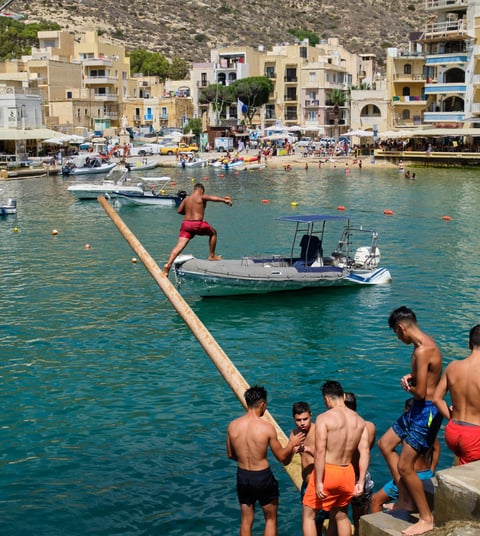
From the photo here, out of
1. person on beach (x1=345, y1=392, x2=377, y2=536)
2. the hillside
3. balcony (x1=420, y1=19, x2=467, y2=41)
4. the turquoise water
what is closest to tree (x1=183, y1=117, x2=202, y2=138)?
balcony (x1=420, y1=19, x2=467, y2=41)

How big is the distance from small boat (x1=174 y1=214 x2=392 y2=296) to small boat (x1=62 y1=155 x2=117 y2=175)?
44212mm

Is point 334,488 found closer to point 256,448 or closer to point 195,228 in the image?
point 256,448

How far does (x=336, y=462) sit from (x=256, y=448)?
84 centimetres

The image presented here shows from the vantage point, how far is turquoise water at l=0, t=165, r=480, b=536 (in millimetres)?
11852

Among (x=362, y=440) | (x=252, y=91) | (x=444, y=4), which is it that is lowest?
(x=362, y=440)

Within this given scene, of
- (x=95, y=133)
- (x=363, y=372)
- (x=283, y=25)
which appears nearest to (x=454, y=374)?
(x=363, y=372)

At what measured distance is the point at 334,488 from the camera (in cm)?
787

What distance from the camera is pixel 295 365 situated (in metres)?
18.1

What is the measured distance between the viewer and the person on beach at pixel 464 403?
760cm

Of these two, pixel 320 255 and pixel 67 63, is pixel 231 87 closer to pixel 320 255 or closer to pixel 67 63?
pixel 67 63

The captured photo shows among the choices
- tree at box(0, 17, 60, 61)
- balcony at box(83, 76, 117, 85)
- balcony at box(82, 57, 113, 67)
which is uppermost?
tree at box(0, 17, 60, 61)

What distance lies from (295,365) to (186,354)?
253 centimetres

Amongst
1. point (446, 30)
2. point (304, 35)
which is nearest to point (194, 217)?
point (446, 30)

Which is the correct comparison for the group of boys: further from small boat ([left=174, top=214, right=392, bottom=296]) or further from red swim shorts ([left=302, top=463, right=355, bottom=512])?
small boat ([left=174, top=214, right=392, bottom=296])
